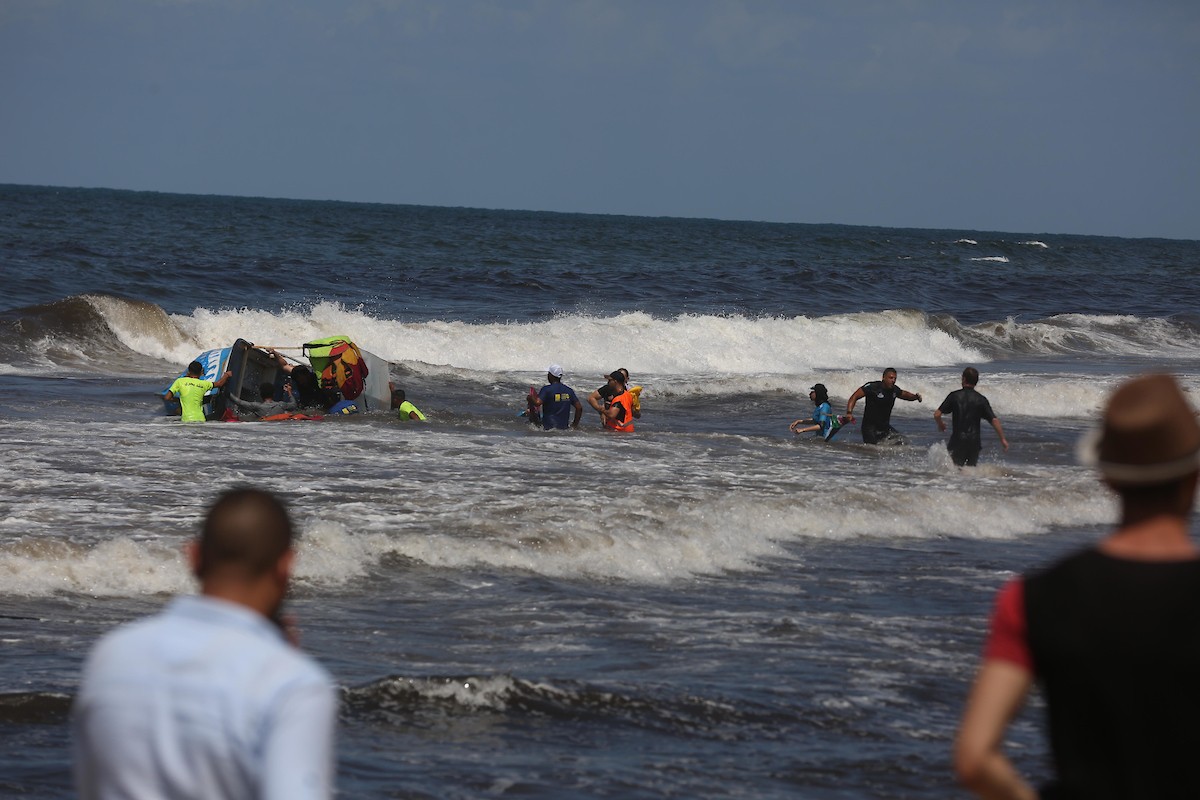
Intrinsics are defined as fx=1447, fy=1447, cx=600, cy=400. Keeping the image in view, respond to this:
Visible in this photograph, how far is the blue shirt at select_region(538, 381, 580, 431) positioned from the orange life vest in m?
0.47

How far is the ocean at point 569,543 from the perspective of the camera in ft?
21.2

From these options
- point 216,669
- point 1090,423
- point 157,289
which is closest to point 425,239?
point 157,289

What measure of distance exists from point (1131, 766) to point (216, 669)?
1543mm

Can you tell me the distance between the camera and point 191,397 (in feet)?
57.6

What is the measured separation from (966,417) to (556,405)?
5.23 metres

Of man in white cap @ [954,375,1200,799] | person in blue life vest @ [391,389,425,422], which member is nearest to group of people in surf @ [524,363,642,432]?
person in blue life vest @ [391,389,425,422]

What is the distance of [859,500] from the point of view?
13.1 m

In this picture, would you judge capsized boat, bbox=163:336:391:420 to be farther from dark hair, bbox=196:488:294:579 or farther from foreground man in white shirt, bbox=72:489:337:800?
foreground man in white shirt, bbox=72:489:337:800

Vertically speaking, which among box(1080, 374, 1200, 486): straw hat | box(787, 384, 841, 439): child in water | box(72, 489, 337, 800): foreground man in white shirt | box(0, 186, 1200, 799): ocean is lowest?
box(0, 186, 1200, 799): ocean

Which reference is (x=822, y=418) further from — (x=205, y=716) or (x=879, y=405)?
(x=205, y=716)

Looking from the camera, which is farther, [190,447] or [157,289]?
[157,289]

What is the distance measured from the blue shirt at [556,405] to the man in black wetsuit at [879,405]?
3458 millimetres

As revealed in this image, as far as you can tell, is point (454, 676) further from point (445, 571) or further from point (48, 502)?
point (48, 502)

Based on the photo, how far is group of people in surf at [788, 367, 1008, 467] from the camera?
15.1m
